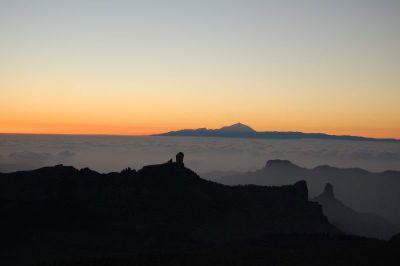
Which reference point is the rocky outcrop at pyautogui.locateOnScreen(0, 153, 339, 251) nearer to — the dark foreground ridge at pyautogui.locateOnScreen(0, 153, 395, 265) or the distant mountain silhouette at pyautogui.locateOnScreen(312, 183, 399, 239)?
the dark foreground ridge at pyautogui.locateOnScreen(0, 153, 395, 265)

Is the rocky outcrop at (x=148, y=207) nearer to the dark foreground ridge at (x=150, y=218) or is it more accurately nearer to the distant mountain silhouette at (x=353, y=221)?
the dark foreground ridge at (x=150, y=218)

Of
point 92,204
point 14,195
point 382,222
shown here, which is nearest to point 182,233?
point 92,204

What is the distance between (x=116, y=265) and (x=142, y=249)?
3186 cm

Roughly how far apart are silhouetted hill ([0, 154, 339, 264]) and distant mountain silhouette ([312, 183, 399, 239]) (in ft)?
159

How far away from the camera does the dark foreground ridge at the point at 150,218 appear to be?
59438 millimetres

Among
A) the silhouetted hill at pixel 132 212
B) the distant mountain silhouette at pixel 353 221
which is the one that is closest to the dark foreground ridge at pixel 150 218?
the silhouetted hill at pixel 132 212

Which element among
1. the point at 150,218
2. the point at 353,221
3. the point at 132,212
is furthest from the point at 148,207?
the point at 353,221

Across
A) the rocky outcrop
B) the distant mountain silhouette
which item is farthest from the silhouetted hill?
the distant mountain silhouette

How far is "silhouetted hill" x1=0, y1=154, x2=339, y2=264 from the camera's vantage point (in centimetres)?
7175

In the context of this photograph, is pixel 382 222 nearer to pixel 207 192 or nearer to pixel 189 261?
pixel 207 192

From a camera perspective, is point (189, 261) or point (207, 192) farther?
point (207, 192)

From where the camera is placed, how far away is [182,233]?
262 ft

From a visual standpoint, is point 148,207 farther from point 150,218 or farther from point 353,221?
point 353,221

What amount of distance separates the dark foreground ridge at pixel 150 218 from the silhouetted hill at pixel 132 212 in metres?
0.16
